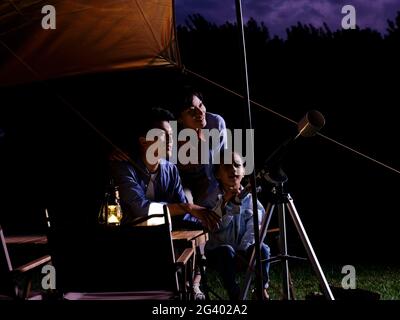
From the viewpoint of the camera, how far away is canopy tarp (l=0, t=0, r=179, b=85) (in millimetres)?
4090

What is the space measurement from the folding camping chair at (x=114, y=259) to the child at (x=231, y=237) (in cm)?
110

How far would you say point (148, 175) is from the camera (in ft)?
11.7

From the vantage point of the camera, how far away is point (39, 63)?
461 cm

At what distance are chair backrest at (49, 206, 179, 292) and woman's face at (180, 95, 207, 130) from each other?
2248 mm

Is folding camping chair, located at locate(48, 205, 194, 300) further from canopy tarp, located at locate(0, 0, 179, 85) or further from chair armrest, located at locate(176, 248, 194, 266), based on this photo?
canopy tarp, located at locate(0, 0, 179, 85)

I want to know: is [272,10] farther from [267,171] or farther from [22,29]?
[267,171]

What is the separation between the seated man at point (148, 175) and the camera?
3393 millimetres

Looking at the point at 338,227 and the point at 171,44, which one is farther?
the point at 338,227

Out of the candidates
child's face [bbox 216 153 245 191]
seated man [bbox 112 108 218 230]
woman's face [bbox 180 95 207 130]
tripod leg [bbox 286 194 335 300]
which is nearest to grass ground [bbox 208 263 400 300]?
child's face [bbox 216 153 245 191]

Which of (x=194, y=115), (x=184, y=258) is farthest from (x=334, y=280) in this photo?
(x=184, y=258)
